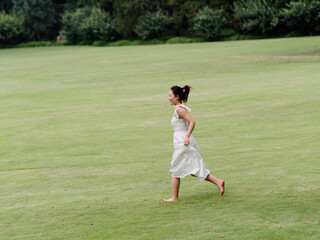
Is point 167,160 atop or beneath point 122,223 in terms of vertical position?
beneath

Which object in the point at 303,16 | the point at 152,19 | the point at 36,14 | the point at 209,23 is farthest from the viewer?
the point at 36,14

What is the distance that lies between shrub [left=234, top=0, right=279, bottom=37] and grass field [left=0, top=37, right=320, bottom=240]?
29400 mm

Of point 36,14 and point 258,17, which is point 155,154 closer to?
point 258,17

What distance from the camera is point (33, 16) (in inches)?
3460

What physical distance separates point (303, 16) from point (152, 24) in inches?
822

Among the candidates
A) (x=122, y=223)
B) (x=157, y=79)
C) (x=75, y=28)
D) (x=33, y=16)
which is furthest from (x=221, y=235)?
(x=33, y=16)

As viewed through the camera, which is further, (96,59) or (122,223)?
(96,59)

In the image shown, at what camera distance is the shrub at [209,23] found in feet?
222

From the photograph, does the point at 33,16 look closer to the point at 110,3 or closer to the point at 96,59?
the point at 110,3

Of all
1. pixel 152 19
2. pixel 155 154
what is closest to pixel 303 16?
pixel 152 19

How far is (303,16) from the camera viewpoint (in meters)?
60.9

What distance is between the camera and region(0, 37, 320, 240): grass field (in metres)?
7.70

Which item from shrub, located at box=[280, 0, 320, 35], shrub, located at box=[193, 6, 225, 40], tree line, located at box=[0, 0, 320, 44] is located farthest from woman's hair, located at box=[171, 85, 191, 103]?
shrub, located at box=[193, 6, 225, 40]

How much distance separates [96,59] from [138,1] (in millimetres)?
28118
